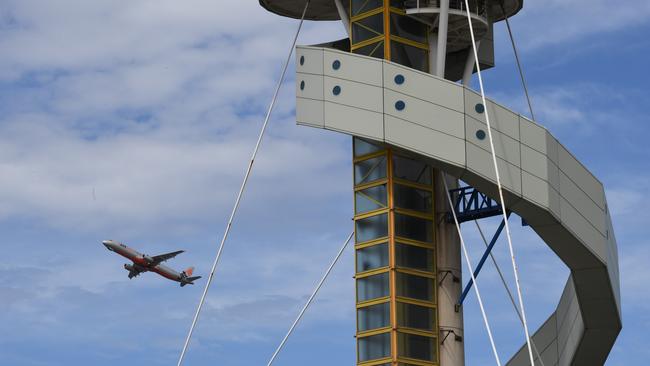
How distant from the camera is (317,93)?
52.8m

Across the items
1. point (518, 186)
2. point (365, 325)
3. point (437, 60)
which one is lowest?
point (365, 325)

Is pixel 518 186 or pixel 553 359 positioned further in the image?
pixel 553 359

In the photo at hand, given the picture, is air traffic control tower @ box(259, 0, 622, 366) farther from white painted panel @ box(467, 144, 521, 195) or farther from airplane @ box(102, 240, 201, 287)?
airplane @ box(102, 240, 201, 287)

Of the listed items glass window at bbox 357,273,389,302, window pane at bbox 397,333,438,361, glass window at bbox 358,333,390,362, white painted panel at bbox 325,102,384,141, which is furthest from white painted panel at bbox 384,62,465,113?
glass window at bbox 358,333,390,362

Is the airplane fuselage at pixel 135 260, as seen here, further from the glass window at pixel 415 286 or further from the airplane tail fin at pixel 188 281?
the glass window at pixel 415 286

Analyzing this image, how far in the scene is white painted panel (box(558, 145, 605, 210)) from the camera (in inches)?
2136

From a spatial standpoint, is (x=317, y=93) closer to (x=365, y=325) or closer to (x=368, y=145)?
(x=368, y=145)

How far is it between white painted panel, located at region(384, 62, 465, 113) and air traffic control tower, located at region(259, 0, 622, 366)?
3cm

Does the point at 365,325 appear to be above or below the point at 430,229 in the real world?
below

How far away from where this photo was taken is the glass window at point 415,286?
5316 cm

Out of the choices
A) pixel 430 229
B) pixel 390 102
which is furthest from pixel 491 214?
pixel 390 102

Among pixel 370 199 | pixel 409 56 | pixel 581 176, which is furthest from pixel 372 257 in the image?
pixel 581 176

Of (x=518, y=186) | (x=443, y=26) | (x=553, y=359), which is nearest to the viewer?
(x=518, y=186)

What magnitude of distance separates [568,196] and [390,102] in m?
7.34
